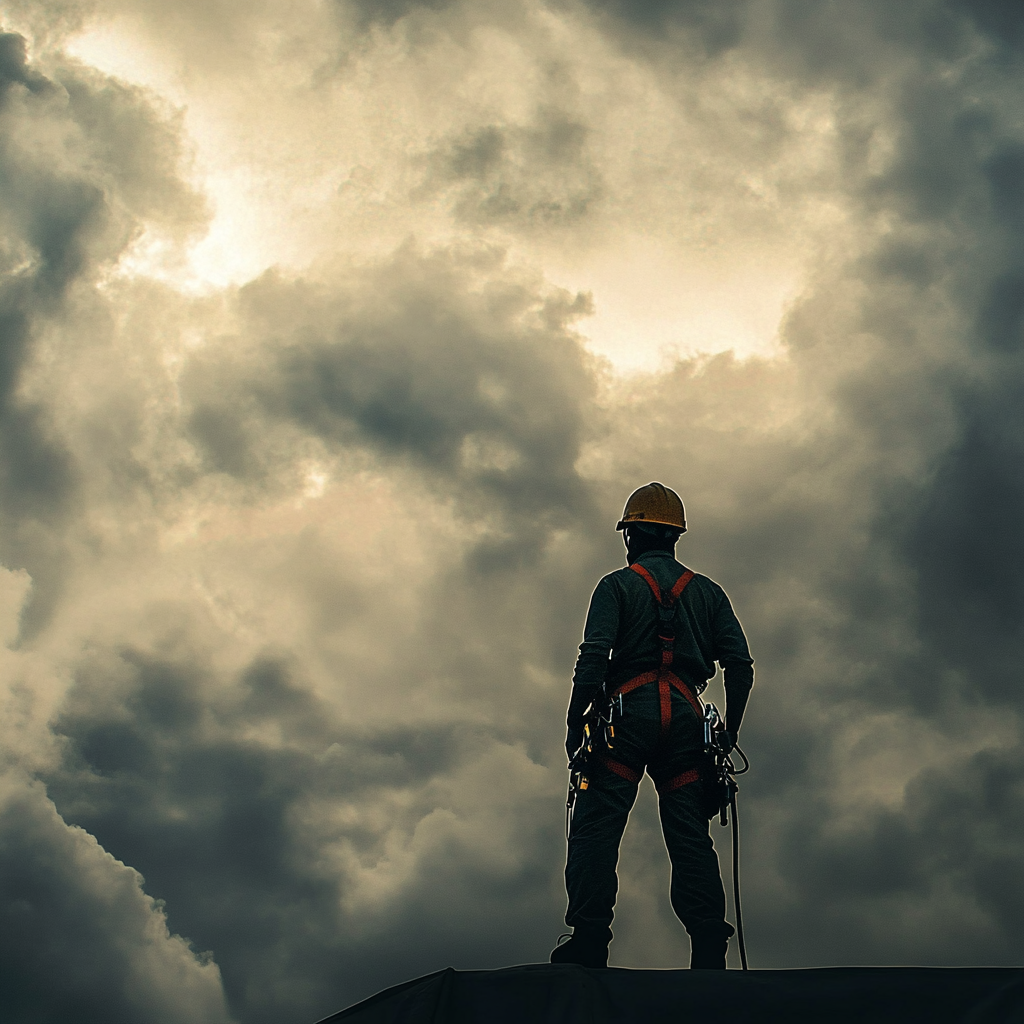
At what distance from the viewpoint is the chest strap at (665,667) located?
8680 millimetres

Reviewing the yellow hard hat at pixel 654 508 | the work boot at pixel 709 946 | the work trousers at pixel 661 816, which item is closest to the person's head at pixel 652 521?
the yellow hard hat at pixel 654 508

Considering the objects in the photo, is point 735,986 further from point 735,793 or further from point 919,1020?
point 735,793

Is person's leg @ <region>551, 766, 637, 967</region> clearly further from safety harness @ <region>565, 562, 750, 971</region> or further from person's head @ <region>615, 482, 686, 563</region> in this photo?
person's head @ <region>615, 482, 686, 563</region>

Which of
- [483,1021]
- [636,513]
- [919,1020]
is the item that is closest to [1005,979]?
[919,1020]

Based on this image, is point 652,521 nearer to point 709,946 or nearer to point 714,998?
point 709,946

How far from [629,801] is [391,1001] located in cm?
383

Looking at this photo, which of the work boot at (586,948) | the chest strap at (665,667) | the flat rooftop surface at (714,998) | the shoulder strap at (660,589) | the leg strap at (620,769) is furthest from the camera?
the shoulder strap at (660,589)

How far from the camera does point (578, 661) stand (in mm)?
8633

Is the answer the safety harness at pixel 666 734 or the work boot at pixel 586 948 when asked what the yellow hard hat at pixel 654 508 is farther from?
the work boot at pixel 586 948

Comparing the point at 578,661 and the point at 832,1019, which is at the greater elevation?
the point at 578,661

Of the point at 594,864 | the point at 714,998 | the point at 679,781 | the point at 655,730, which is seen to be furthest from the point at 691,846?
the point at 714,998

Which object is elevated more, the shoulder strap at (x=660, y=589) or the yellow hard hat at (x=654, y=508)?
the yellow hard hat at (x=654, y=508)

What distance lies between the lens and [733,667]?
920 cm

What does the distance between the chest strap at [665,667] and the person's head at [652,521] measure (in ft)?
2.24
